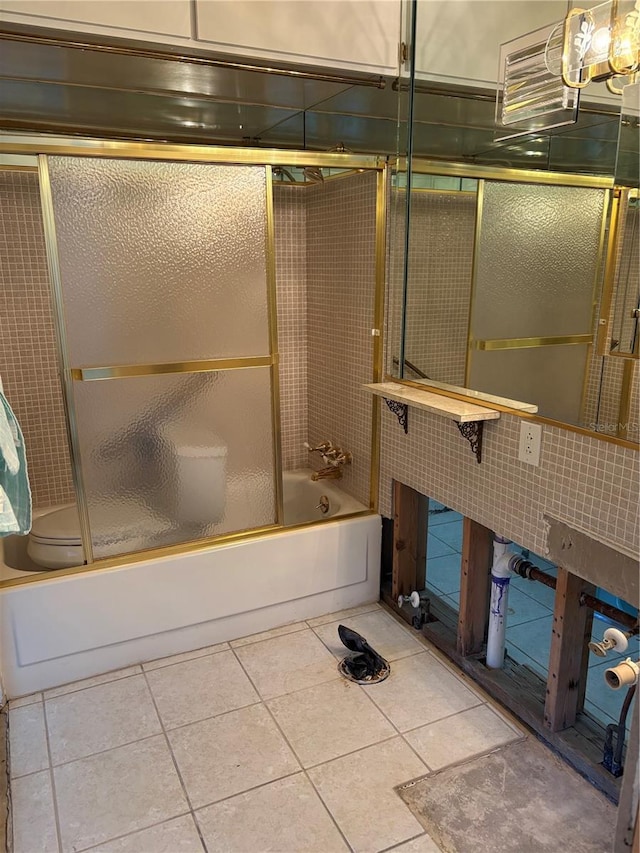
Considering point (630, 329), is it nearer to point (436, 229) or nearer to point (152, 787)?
point (436, 229)

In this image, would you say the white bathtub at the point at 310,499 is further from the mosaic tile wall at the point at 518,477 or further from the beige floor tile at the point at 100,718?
the beige floor tile at the point at 100,718

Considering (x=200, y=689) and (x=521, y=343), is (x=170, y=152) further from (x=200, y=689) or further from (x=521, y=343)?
(x=200, y=689)

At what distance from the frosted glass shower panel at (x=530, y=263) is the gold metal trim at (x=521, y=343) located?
22 mm

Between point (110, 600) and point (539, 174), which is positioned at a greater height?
point (539, 174)

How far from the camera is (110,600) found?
2.18 m

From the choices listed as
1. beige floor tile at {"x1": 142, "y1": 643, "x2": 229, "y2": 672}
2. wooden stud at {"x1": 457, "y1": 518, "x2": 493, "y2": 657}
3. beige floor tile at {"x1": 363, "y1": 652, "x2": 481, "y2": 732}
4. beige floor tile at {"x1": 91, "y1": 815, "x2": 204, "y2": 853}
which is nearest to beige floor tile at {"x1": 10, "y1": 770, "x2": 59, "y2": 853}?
beige floor tile at {"x1": 91, "y1": 815, "x2": 204, "y2": 853}

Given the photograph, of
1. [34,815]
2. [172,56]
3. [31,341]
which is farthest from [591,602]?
[31,341]

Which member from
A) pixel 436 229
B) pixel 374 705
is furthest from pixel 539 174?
pixel 374 705

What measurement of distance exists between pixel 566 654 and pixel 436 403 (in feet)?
2.89

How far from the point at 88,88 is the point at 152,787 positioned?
7.52 feet

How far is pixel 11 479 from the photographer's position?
139 centimetres

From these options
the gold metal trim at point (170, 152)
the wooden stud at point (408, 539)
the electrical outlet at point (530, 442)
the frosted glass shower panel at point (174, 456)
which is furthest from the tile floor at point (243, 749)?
the gold metal trim at point (170, 152)

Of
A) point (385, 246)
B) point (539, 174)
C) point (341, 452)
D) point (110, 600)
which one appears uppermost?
point (539, 174)

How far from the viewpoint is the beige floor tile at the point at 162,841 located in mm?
1532
